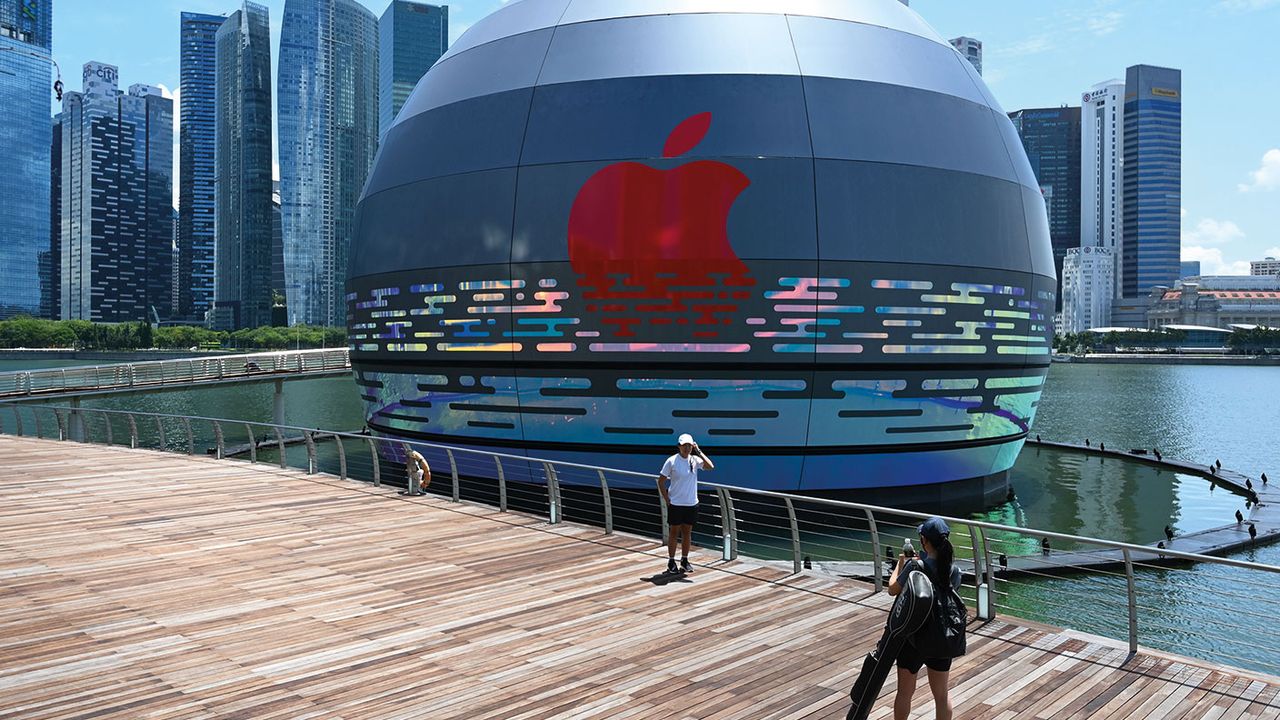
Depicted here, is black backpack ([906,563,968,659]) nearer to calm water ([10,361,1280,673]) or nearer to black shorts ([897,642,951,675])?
black shorts ([897,642,951,675])

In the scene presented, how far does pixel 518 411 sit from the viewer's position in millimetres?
21047

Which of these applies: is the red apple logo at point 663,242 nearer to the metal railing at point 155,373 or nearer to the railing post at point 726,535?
the railing post at point 726,535

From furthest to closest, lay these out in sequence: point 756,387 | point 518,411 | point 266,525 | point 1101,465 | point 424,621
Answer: point 1101,465 → point 518,411 → point 756,387 → point 266,525 → point 424,621

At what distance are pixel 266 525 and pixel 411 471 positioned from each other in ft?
9.89

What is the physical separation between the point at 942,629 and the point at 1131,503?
21342 mm

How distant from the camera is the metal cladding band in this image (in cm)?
1956

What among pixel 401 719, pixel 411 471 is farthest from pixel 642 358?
pixel 401 719

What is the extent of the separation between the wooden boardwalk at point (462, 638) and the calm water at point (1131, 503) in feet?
6.17

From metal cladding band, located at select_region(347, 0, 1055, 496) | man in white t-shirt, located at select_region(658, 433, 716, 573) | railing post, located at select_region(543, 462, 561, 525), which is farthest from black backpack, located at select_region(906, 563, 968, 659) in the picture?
metal cladding band, located at select_region(347, 0, 1055, 496)

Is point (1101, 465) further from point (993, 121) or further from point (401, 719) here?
point (401, 719)

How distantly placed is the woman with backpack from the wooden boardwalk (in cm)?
88

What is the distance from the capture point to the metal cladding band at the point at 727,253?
19562 millimetres

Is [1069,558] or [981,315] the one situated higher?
[981,315]

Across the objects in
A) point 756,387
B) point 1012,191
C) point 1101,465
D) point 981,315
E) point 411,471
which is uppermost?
point 1012,191
